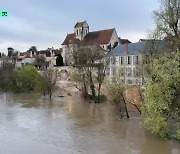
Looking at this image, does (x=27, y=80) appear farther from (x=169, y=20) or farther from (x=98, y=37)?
(x=169, y=20)

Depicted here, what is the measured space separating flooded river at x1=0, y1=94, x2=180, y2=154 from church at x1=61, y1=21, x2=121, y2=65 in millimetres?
47960

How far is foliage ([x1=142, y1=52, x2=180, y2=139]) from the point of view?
1917 cm

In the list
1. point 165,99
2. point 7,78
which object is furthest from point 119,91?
point 7,78

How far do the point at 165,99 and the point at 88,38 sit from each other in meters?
65.1

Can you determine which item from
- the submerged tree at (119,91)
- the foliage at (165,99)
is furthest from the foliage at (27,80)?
the foliage at (165,99)

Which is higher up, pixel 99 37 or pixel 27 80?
pixel 99 37

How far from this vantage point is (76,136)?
22.0m

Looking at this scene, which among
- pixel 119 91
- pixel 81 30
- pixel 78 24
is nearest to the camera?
pixel 119 91

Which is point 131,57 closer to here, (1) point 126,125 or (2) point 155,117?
(1) point 126,125

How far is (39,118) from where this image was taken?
29797 millimetres

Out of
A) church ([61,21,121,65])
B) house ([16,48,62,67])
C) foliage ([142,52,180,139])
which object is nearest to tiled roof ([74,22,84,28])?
church ([61,21,121,65])

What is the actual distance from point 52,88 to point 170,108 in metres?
33.4

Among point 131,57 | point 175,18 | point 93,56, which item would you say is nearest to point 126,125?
point 175,18

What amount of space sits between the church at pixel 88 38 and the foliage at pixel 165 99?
56.8m
